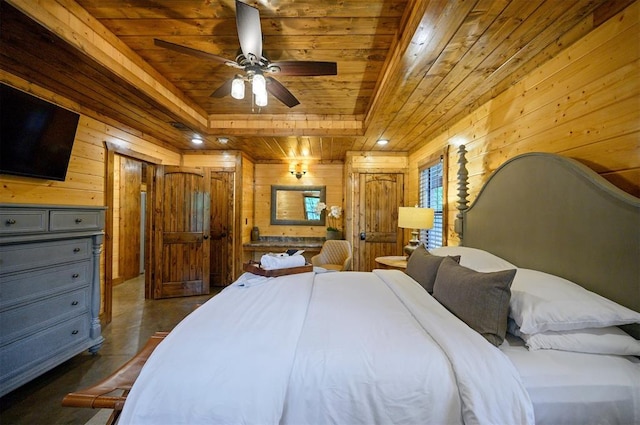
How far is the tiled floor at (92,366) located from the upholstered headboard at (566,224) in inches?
123

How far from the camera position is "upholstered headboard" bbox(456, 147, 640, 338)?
1146 millimetres

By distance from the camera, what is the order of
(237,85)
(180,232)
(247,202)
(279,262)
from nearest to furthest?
(237,85), (279,262), (180,232), (247,202)

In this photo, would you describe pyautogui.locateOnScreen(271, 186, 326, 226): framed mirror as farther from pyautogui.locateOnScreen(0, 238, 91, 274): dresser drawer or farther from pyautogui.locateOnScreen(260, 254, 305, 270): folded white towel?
pyautogui.locateOnScreen(0, 238, 91, 274): dresser drawer

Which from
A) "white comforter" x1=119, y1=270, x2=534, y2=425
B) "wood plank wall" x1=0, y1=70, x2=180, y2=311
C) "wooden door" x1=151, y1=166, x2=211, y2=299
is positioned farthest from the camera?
"wooden door" x1=151, y1=166, x2=211, y2=299

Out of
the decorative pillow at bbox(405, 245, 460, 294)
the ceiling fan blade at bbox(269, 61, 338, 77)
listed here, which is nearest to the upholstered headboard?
the decorative pillow at bbox(405, 245, 460, 294)

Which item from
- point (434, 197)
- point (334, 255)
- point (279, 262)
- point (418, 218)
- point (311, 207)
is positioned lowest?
point (334, 255)

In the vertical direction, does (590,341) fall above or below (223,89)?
below

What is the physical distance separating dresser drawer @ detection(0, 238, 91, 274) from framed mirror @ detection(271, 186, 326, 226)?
314cm

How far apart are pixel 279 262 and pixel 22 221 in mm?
1850

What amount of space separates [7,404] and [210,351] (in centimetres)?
207

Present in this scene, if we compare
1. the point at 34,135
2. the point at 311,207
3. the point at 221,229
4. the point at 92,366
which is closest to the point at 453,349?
the point at 92,366

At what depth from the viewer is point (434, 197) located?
3605 millimetres

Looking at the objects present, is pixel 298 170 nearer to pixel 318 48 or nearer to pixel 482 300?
pixel 318 48

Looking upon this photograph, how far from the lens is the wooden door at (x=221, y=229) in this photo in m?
4.48
